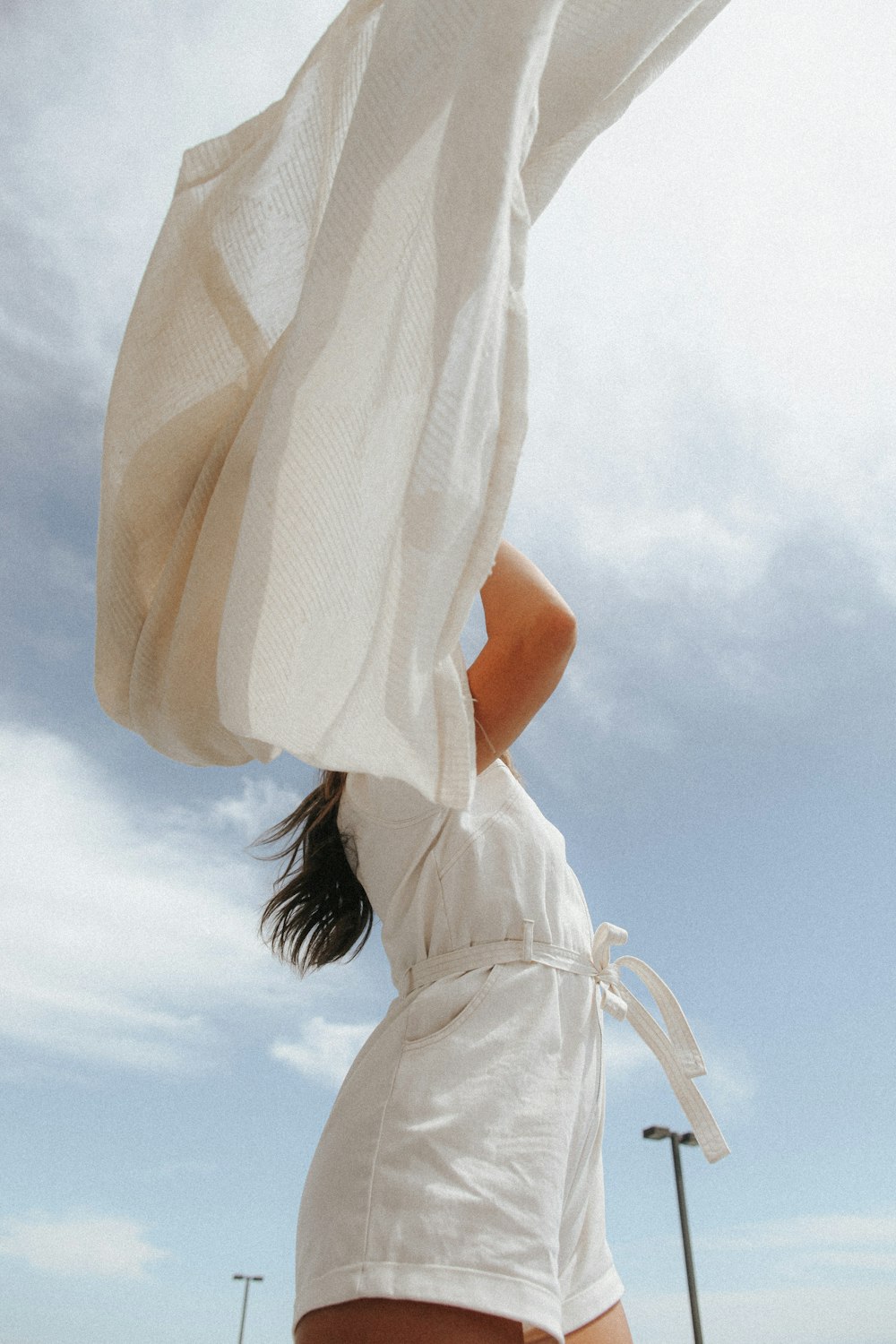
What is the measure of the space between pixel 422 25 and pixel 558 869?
1.26 meters

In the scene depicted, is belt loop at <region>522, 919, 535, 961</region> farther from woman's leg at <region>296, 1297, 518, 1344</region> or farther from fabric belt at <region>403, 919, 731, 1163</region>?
woman's leg at <region>296, 1297, 518, 1344</region>

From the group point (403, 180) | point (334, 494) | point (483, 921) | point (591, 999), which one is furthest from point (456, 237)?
point (591, 999)

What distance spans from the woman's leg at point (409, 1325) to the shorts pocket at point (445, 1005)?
328 millimetres

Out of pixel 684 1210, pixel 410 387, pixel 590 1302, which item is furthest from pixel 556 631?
pixel 684 1210

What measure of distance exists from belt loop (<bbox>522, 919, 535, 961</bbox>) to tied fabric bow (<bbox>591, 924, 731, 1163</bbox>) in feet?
0.69

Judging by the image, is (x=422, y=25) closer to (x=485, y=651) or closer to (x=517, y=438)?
(x=517, y=438)

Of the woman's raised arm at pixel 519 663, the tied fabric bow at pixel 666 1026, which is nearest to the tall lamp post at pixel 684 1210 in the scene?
the tied fabric bow at pixel 666 1026

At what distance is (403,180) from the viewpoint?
1.08 meters

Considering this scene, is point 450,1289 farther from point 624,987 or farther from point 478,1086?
point 624,987

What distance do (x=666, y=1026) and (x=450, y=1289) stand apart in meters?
0.84

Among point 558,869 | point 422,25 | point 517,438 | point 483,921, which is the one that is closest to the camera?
point 517,438

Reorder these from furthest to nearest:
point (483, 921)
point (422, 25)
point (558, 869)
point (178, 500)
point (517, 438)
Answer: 1. point (558, 869)
2. point (483, 921)
3. point (178, 500)
4. point (422, 25)
5. point (517, 438)

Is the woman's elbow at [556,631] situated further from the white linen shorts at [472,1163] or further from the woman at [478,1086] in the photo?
the white linen shorts at [472,1163]

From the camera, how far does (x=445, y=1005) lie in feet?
4.98
